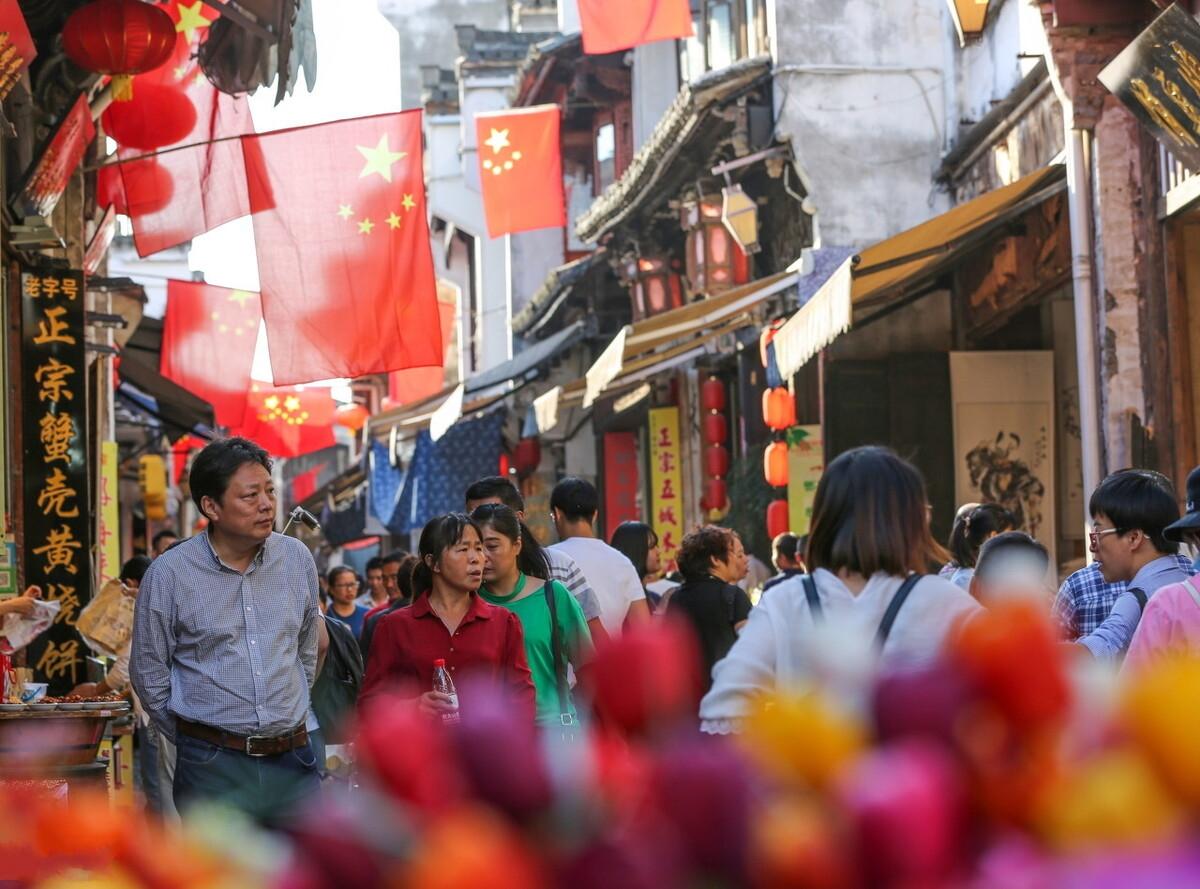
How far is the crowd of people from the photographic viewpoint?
360 centimetres

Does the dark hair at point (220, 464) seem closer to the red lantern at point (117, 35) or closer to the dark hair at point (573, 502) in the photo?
the dark hair at point (573, 502)

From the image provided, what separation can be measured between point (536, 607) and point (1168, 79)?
3.98 meters

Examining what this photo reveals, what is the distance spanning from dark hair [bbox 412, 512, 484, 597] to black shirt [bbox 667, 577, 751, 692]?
5.73ft

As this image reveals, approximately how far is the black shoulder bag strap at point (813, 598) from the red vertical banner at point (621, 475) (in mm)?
24279

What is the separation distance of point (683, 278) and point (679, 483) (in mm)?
2651

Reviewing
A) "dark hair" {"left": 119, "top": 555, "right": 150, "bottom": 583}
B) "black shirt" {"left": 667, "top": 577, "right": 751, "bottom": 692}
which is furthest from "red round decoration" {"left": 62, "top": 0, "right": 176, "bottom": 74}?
"black shirt" {"left": 667, "top": 577, "right": 751, "bottom": 692}

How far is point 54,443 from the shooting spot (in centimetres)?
1174

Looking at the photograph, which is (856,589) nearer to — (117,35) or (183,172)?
(117,35)

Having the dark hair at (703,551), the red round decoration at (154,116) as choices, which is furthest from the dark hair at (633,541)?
the red round decoration at (154,116)

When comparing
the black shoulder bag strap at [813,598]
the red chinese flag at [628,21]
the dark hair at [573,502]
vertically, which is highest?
the red chinese flag at [628,21]

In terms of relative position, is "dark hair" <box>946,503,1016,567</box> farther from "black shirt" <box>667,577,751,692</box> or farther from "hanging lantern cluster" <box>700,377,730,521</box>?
"hanging lantern cluster" <box>700,377,730,521</box>

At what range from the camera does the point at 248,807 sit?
1738 millimetres

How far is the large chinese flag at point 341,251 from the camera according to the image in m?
12.5

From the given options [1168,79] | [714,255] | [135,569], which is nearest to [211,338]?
[714,255]
